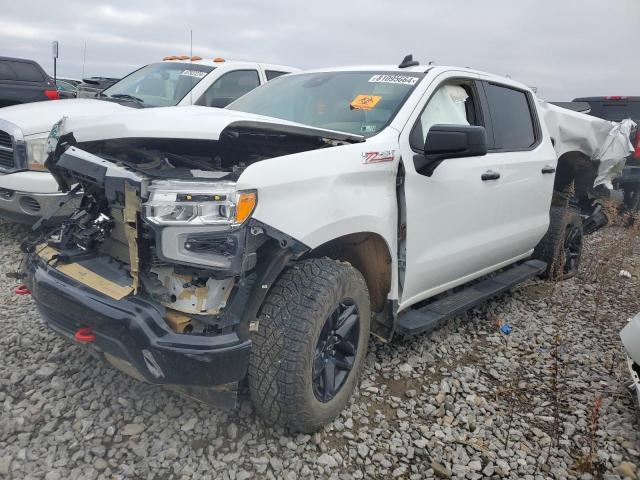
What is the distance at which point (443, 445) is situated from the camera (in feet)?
8.59

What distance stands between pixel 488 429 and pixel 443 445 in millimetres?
316

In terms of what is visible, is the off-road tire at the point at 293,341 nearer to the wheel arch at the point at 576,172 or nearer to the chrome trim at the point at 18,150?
the chrome trim at the point at 18,150

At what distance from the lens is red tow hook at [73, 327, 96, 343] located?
218 cm

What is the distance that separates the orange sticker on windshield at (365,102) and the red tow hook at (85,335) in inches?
75.0

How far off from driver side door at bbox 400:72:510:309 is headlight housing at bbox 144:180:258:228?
1113mm

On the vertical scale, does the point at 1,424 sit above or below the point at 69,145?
below

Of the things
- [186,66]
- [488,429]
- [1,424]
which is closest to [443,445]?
[488,429]

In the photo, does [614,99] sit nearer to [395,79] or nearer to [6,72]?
[395,79]

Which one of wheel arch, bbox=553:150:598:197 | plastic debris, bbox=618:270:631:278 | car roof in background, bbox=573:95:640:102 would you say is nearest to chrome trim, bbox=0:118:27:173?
wheel arch, bbox=553:150:598:197

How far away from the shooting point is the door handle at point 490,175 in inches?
135

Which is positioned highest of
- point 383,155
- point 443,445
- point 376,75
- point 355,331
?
point 376,75

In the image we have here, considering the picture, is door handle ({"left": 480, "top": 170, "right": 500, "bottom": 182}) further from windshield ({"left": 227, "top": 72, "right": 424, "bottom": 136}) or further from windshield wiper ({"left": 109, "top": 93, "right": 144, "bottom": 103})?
windshield wiper ({"left": 109, "top": 93, "right": 144, "bottom": 103})

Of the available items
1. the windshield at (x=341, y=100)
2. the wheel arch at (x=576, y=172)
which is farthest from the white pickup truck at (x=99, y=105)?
the wheel arch at (x=576, y=172)

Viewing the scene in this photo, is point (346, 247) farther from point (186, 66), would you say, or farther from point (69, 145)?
point (186, 66)
